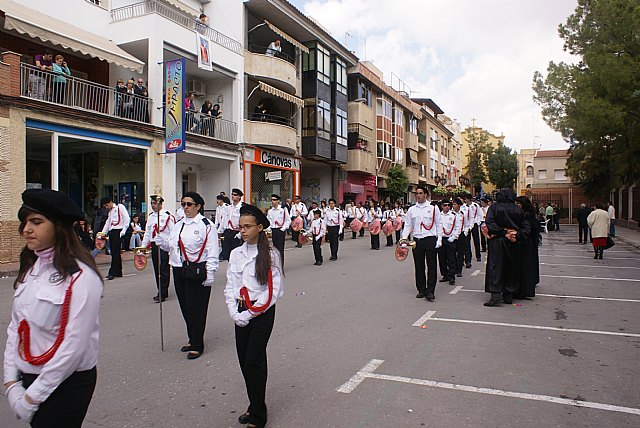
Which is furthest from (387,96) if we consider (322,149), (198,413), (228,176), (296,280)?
(198,413)

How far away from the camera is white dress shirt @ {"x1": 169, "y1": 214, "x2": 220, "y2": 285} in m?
5.86

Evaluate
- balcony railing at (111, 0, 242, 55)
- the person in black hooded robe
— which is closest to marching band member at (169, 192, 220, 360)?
the person in black hooded robe

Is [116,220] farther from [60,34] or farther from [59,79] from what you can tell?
[60,34]

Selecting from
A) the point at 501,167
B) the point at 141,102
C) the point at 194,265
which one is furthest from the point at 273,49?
the point at 501,167

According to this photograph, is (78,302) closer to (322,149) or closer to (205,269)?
(205,269)

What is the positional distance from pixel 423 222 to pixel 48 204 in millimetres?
7367

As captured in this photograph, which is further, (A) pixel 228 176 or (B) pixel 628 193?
(B) pixel 628 193

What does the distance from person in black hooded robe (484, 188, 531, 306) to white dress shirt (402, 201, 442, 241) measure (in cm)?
91

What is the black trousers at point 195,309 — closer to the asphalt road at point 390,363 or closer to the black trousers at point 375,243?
the asphalt road at point 390,363

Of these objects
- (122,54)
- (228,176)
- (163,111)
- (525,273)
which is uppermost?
(122,54)

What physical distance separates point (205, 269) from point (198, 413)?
6.47ft

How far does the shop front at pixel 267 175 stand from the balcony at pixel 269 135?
0.50 metres

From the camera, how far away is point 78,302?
244 cm

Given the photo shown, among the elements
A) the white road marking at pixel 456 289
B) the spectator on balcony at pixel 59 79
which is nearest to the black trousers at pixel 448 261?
the white road marking at pixel 456 289
